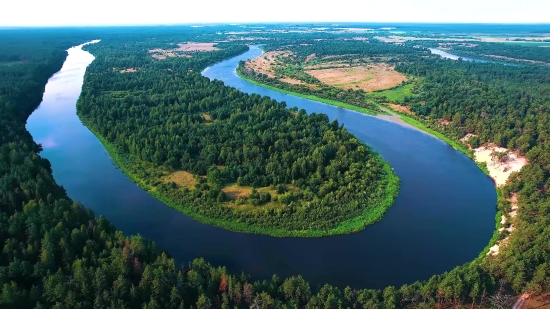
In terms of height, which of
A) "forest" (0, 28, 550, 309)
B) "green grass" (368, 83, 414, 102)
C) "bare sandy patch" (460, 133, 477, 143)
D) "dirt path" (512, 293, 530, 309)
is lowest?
"dirt path" (512, 293, 530, 309)

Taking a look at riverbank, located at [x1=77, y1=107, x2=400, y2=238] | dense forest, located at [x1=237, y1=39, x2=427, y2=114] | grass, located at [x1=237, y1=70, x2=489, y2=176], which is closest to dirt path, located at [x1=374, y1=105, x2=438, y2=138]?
grass, located at [x1=237, y1=70, x2=489, y2=176]

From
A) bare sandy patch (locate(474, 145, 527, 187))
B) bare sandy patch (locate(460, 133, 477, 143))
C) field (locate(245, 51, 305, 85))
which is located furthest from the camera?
field (locate(245, 51, 305, 85))

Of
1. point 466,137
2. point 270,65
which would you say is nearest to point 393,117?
point 466,137

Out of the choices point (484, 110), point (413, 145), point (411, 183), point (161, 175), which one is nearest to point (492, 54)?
point (484, 110)

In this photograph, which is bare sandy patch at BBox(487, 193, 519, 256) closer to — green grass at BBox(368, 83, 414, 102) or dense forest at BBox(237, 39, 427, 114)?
dense forest at BBox(237, 39, 427, 114)

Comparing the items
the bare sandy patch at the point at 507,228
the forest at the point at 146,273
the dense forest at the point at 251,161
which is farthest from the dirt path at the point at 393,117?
the forest at the point at 146,273

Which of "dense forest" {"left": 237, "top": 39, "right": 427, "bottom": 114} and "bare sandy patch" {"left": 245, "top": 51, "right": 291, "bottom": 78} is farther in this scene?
"bare sandy patch" {"left": 245, "top": 51, "right": 291, "bottom": 78}

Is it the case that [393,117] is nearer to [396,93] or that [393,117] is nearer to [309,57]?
[396,93]

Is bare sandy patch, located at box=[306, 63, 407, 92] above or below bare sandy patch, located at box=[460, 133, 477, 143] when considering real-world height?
above
